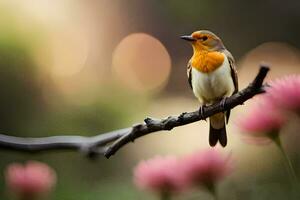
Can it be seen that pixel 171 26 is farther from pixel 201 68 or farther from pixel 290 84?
pixel 290 84

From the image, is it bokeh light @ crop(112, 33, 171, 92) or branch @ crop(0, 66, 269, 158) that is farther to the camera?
bokeh light @ crop(112, 33, 171, 92)

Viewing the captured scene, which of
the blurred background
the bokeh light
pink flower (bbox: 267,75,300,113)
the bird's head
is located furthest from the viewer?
the bokeh light

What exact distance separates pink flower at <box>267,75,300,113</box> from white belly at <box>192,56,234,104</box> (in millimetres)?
265

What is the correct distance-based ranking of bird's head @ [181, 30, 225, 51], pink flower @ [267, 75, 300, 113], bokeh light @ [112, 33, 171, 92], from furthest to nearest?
bokeh light @ [112, 33, 171, 92] → bird's head @ [181, 30, 225, 51] → pink flower @ [267, 75, 300, 113]

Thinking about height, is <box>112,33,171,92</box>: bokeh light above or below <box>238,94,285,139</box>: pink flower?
above

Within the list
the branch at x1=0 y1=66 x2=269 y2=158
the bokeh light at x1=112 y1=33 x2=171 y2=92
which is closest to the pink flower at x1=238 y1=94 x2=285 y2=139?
the branch at x1=0 y1=66 x2=269 y2=158

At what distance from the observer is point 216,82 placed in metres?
0.53

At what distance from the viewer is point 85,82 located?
4.07 ft

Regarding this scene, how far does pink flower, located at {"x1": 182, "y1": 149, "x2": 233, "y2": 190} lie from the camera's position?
11.0 inches

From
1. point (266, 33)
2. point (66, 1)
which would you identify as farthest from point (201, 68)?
point (266, 33)

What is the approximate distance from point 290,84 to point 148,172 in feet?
0.32

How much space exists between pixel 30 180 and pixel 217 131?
225mm

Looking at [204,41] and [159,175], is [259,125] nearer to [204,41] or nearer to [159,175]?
[159,175]

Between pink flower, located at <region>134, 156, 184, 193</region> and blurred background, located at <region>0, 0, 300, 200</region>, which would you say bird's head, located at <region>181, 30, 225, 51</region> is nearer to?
blurred background, located at <region>0, 0, 300, 200</region>
